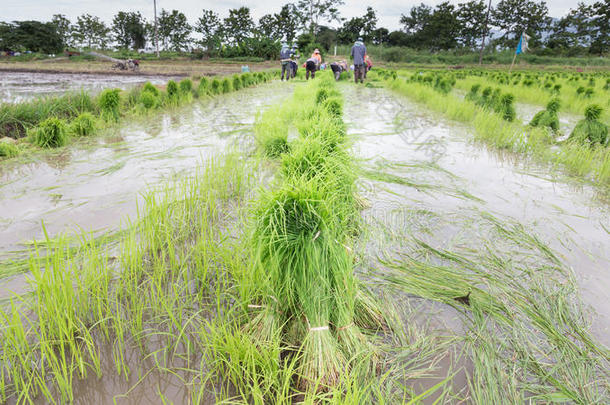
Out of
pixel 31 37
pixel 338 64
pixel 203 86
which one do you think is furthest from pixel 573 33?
pixel 31 37

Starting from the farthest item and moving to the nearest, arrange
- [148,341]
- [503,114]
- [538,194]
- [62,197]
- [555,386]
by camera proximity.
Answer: [503,114]
[538,194]
[62,197]
[148,341]
[555,386]

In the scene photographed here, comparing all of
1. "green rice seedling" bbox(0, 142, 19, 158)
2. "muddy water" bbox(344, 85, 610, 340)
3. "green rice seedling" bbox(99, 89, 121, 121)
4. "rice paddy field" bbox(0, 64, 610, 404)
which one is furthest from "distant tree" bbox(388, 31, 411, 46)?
"green rice seedling" bbox(0, 142, 19, 158)

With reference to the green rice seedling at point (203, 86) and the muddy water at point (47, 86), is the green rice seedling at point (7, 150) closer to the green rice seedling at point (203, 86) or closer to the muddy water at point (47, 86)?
the muddy water at point (47, 86)

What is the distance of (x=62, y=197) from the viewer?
2.43 meters

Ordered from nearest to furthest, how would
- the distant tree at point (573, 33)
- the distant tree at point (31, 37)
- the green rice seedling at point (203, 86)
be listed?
1. the green rice seedling at point (203, 86)
2. the distant tree at point (31, 37)
3. the distant tree at point (573, 33)

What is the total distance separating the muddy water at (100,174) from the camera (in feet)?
6.82

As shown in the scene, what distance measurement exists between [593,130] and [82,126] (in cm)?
665

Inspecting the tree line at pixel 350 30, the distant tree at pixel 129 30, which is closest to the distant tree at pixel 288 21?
the tree line at pixel 350 30

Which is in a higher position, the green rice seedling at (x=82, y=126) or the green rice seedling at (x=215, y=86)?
the green rice seedling at (x=215, y=86)

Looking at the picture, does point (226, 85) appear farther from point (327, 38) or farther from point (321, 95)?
point (327, 38)

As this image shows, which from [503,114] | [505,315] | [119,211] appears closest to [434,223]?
[505,315]

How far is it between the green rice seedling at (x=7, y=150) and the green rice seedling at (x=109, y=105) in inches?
64.4

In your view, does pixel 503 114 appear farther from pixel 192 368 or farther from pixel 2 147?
pixel 2 147

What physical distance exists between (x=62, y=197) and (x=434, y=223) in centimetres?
287
